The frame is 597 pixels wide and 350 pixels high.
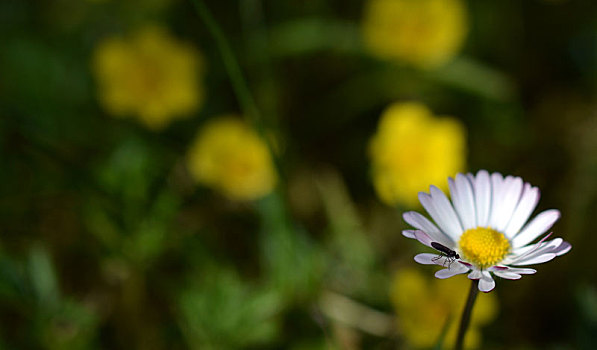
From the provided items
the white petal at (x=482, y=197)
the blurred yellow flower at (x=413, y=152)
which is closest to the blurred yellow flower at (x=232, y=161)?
the blurred yellow flower at (x=413, y=152)

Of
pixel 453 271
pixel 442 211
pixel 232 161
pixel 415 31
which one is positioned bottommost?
pixel 453 271

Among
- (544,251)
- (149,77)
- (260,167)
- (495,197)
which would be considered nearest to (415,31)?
(260,167)

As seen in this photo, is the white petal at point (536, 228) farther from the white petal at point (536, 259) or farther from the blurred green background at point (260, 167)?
the blurred green background at point (260, 167)

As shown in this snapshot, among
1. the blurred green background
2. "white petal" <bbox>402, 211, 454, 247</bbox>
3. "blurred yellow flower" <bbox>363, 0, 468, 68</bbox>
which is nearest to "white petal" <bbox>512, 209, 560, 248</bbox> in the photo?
"white petal" <bbox>402, 211, 454, 247</bbox>

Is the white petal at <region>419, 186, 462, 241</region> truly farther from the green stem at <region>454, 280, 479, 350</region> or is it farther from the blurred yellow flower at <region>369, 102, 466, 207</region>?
the blurred yellow flower at <region>369, 102, 466, 207</region>

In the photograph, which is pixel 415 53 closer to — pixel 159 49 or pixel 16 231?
pixel 159 49

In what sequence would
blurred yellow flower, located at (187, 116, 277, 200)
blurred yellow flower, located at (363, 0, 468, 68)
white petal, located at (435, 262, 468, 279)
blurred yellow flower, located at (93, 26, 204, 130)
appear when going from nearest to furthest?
white petal, located at (435, 262, 468, 279)
blurred yellow flower, located at (187, 116, 277, 200)
blurred yellow flower, located at (93, 26, 204, 130)
blurred yellow flower, located at (363, 0, 468, 68)

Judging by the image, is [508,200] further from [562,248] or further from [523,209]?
[562,248]
